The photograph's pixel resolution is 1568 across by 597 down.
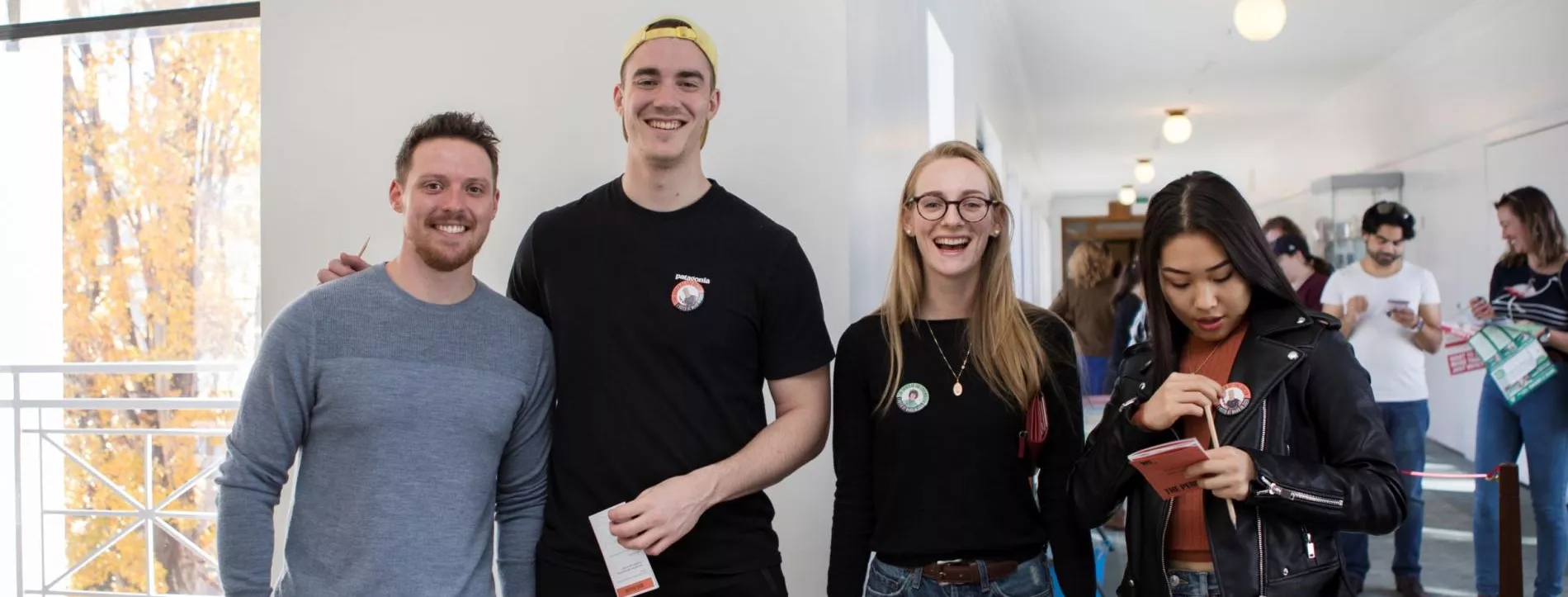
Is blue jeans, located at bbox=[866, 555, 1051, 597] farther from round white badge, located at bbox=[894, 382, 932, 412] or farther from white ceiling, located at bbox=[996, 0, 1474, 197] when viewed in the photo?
white ceiling, located at bbox=[996, 0, 1474, 197]

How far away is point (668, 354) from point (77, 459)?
128 inches

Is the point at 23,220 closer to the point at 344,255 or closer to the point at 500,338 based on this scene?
the point at 344,255

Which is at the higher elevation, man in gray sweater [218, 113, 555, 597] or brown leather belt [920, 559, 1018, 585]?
man in gray sweater [218, 113, 555, 597]

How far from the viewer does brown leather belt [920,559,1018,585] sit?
1.64 meters

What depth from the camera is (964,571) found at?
164 cm

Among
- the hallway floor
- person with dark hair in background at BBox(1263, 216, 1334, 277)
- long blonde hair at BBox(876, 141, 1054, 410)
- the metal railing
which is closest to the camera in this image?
long blonde hair at BBox(876, 141, 1054, 410)

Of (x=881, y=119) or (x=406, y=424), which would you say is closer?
(x=406, y=424)

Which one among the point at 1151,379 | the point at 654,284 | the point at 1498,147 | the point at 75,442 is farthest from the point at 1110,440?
the point at 1498,147

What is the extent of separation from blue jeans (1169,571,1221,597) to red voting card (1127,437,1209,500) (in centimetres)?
16

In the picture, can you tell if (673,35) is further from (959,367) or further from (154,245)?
(154,245)

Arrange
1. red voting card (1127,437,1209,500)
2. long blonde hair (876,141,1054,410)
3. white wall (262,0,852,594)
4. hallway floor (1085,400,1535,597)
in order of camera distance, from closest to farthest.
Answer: red voting card (1127,437,1209,500)
long blonde hair (876,141,1054,410)
white wall (262,0,852,594)
hallway floor (1085,400,1535,597)

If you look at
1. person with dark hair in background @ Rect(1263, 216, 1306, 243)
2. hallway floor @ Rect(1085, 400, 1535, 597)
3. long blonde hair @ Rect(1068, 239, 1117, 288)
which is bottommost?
hallway floor @ Rect(1085, 400, 1535, 597)

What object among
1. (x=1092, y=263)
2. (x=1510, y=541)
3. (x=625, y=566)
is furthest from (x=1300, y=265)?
(x=625, y=566)

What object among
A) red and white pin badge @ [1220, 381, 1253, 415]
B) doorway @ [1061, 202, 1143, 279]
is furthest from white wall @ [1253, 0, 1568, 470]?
doorway @ [1061, 202, 1143, 279]
